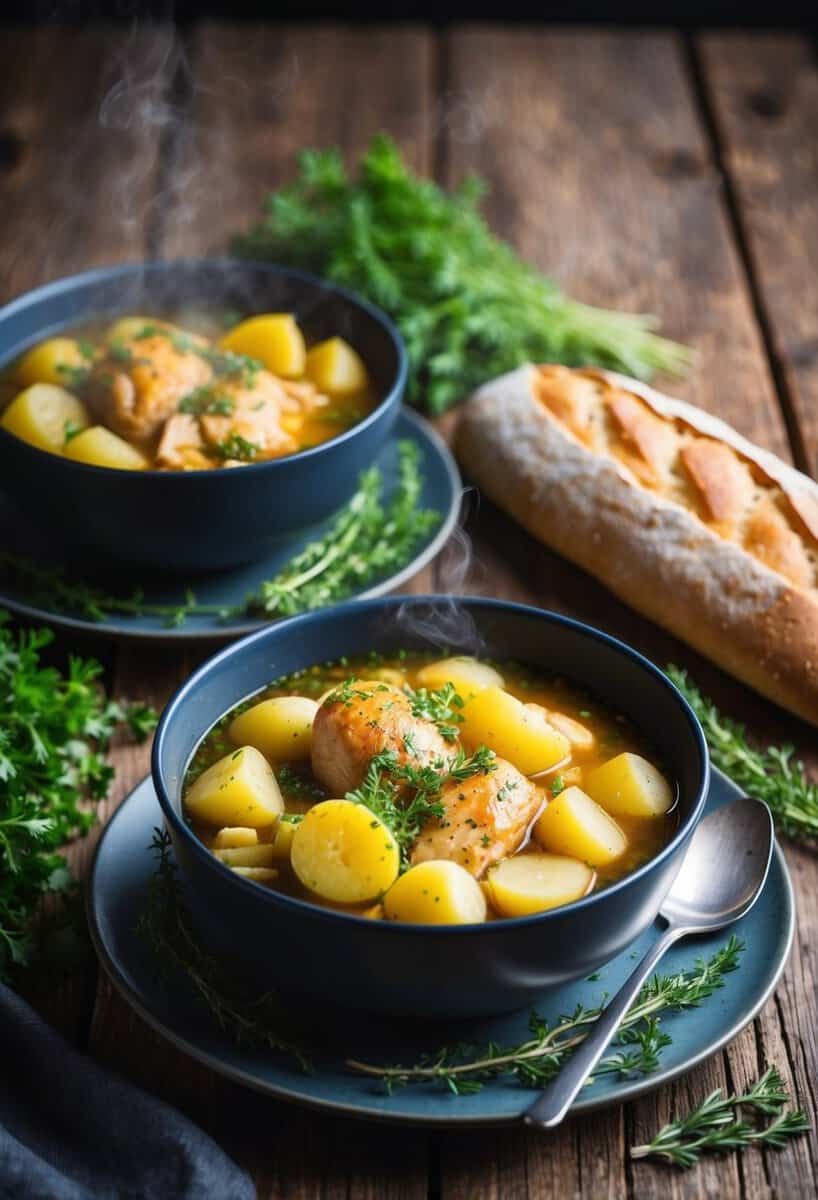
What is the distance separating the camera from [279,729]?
82.7 inches

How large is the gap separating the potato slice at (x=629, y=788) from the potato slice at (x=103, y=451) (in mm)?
1212

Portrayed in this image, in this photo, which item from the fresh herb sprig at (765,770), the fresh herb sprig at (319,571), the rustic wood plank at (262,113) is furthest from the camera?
the rustic wood plank at (262,113)

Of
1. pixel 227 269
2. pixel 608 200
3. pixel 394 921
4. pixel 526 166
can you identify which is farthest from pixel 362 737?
pixel 526 166

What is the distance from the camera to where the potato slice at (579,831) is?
75.3 inches

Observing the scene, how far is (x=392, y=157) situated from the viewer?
12.8 feet

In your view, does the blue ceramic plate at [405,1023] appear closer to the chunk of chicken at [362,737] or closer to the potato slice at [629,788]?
the potato slice at [629,788]

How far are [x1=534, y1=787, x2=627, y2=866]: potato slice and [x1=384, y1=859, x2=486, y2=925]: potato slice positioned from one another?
168 mm

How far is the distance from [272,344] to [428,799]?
1528 millimetres

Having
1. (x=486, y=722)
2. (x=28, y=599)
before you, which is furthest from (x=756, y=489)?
(x=28, y=599)

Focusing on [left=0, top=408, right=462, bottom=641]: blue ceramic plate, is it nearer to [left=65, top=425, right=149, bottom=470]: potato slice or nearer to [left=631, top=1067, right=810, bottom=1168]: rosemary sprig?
[left=65, top=425, right=149, bottom=470]: potato slice

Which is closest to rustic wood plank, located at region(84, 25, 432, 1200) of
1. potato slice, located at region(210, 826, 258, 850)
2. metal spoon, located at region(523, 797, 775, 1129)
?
potato slice, located at region(210, 826, 258, 850)

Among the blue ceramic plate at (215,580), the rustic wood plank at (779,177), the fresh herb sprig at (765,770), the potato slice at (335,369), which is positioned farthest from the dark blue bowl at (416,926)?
the rustic wood plank at (779,177)

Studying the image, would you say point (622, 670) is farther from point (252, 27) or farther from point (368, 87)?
point (252, 27)

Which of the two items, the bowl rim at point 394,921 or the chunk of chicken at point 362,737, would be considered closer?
the bowl rim at point 394,921
